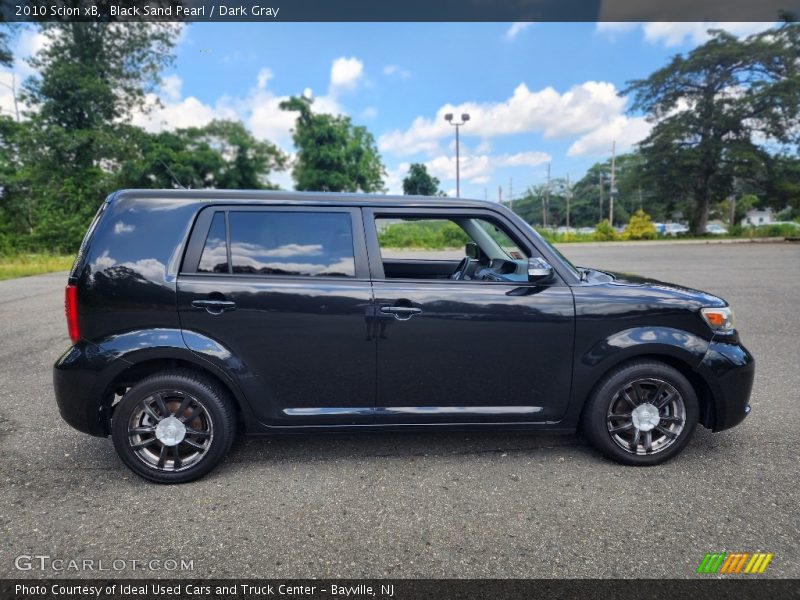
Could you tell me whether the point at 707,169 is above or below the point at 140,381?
above

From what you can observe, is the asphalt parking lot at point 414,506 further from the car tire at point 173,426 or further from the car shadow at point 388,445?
the car tire at point 173,426

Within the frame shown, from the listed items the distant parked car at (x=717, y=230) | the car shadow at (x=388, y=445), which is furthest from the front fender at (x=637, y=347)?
the distant parked car at (x=717, y=230)

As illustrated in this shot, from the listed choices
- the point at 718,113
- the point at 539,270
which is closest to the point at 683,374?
the point at 539,270

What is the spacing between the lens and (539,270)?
8.95 feet

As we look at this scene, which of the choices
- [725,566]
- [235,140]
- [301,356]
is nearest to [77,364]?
[301,356]

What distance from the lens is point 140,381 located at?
108 inches

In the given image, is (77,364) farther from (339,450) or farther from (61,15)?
(61,15)

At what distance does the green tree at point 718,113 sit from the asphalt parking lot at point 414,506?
40596mm

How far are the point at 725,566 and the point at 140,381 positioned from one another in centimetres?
323

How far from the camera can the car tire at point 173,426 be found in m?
2.71

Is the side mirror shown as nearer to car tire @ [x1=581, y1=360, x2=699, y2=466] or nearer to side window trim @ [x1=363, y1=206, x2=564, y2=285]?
side window trim @ [x1=363, y1=206, x2=564, y2=285]

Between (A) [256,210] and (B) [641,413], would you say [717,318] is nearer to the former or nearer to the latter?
(B) [641,413]

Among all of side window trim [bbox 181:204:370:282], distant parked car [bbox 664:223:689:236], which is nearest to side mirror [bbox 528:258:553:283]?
side window trim [bbox 181:204:370:282]

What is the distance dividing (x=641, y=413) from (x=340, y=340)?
6.46ft
